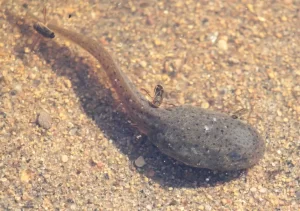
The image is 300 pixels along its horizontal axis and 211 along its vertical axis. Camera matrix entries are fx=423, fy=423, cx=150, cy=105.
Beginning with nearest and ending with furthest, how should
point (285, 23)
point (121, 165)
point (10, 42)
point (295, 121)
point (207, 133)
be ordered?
point (207, 133), point (121, 165), point (295, 121), point (10, 42), point (285, 23)

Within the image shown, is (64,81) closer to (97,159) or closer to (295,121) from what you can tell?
(97,159)

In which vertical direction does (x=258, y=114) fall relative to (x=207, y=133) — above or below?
below

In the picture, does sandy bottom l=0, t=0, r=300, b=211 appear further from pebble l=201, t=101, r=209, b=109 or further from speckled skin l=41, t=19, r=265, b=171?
speckled skin l=41, t=19, r=265, b=171

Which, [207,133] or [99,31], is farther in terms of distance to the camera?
[99,31]

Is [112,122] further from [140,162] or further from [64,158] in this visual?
[64,158]

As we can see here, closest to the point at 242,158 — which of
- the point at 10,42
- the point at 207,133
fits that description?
the point at 207,133

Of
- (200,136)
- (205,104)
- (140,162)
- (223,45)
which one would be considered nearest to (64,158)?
(140,162)
